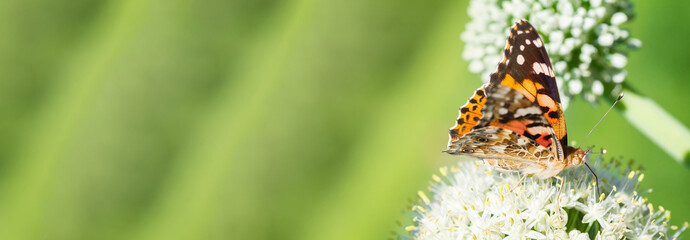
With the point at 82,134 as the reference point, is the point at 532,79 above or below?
above

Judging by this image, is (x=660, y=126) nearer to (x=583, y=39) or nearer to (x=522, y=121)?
(x=583, y=39)

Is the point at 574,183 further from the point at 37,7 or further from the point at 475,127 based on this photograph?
the point at 37,7

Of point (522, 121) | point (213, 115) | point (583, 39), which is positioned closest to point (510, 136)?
point (522, 121)

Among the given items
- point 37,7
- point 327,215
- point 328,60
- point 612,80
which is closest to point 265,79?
point 328,60

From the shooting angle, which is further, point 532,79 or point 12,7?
point 12,7

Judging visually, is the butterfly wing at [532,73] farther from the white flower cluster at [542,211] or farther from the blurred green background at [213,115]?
the blurred green background at [213,115]

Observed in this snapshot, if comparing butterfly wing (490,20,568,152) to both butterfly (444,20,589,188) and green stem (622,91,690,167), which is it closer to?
butterfly (444,20,589,188)

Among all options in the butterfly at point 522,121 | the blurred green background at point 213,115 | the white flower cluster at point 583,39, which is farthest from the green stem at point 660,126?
the blurred green background at point 213,115
